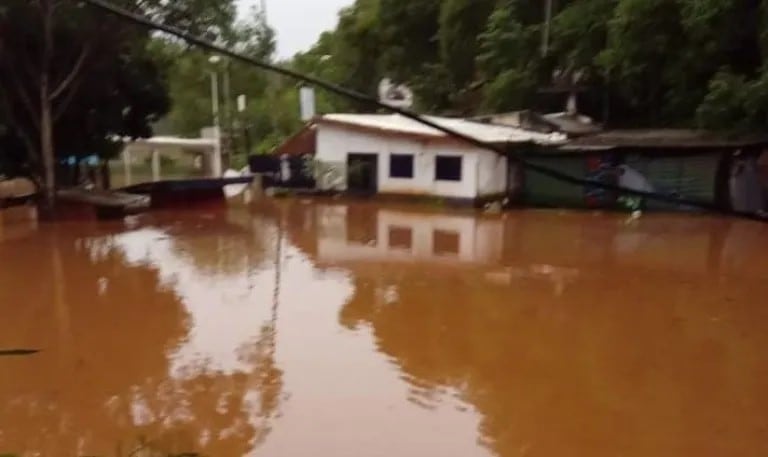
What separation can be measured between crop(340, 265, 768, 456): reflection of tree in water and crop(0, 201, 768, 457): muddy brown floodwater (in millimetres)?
26

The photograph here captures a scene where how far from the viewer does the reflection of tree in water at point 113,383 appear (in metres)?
5.94

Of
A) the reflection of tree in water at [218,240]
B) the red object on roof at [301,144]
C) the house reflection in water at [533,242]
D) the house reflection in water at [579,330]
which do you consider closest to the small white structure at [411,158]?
the red object on roof at [301,144]

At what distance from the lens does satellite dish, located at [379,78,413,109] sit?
91.9ft

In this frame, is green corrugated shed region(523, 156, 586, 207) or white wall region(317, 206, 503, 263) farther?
green corrugated shed region(523, 156, 586, 207)

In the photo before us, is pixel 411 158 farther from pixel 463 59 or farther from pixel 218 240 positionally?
pixel 218 240

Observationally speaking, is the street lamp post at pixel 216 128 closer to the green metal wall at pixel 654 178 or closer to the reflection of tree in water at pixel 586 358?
the green metal wall at pixel 654 178

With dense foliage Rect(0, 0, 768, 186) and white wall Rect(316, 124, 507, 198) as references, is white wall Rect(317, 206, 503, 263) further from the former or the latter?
dense foliage Rect(0, 0, 768, 186)

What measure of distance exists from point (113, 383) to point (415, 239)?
28.7 ft

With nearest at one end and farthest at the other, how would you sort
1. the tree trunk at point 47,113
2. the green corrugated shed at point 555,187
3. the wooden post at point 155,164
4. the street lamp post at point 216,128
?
the tree trunk at point 47,113
the green corrugated shed at point 555,187
the street lamp post at point 216,128
the wooden post at point 155,164

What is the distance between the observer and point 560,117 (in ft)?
71.2

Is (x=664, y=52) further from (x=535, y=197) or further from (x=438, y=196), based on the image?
(x=438, y=196)

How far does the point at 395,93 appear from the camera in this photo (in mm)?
29422

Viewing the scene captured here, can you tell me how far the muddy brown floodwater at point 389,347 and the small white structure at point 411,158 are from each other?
5.30 metres

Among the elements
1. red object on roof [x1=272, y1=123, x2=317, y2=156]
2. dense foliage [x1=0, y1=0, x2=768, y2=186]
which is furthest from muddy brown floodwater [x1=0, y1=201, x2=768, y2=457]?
red object on roof [x1=272, y1=123, x2=317, y2=156]
